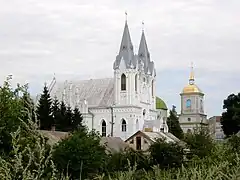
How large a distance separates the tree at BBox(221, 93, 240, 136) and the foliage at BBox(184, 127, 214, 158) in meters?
32.2

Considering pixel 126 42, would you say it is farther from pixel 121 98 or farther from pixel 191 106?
pixel 191 106

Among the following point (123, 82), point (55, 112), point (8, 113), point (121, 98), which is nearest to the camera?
point (8, 113)

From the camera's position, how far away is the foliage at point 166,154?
3758cm

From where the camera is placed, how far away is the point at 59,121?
60.5 meters

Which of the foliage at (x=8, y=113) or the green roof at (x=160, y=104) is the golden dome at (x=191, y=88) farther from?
the foliage at (x=8, y=113)

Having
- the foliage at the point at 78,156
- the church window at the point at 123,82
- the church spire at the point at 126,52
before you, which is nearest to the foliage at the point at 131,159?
the foliage at the point at 78,156

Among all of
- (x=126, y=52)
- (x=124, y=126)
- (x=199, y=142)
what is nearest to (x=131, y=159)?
(x=199, y=142)

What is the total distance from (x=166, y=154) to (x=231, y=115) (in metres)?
37.1

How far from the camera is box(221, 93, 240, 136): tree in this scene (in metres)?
70.9

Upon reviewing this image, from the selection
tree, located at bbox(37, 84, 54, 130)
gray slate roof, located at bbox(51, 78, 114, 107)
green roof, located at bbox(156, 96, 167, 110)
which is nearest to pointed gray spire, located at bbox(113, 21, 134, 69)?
gray slate roof, located at bbox(51, 78, 114, 107)

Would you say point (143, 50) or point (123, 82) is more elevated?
point (143, 50)

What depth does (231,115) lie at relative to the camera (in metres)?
73.6

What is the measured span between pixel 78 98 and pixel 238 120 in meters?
25.6

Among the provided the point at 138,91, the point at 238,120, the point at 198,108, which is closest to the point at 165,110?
the point at 198,108
